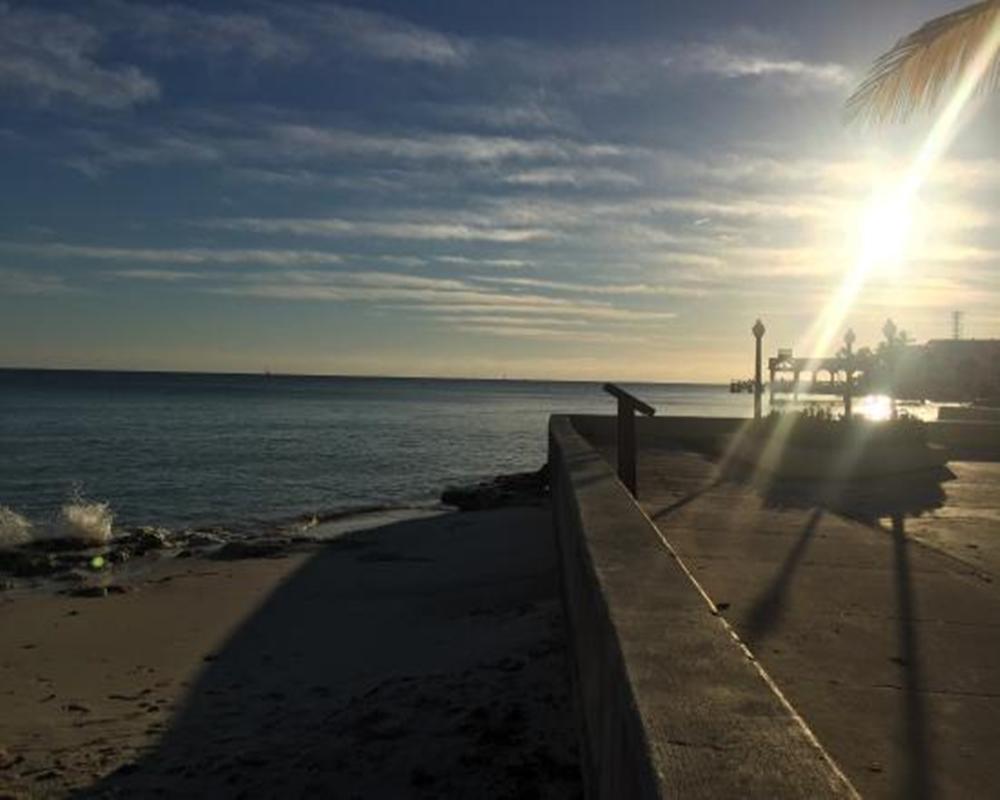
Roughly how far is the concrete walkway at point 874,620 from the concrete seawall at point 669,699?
0.79 m

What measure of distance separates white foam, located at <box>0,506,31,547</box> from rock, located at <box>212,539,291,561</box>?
369cm

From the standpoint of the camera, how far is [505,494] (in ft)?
68.1

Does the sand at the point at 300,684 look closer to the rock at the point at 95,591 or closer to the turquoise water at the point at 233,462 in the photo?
the rock at the point at 95,591

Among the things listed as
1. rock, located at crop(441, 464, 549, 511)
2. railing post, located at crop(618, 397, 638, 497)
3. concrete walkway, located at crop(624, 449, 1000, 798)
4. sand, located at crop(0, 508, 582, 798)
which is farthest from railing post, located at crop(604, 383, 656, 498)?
rock, located at crop(441, 464, 549, 511)

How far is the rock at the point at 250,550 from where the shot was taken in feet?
49.4

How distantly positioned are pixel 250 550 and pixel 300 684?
803 centimetres

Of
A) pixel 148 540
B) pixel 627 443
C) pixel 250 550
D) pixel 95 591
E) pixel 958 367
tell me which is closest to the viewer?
pixel 627 443

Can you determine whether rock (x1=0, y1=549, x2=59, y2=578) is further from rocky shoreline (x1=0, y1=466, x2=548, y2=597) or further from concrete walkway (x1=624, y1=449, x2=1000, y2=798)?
concrete walkway (x1=624, y1=449, x2=1000, y2=798)

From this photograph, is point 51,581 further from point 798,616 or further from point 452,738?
point 798,616

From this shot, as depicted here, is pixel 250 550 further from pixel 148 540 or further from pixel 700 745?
pixel 700 745

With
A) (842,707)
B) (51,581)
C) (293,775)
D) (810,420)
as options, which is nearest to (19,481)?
(51,581)

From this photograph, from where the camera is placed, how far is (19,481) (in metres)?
27.7

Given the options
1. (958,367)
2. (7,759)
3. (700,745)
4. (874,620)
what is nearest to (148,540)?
(7,759)

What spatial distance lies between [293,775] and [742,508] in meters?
6.35
